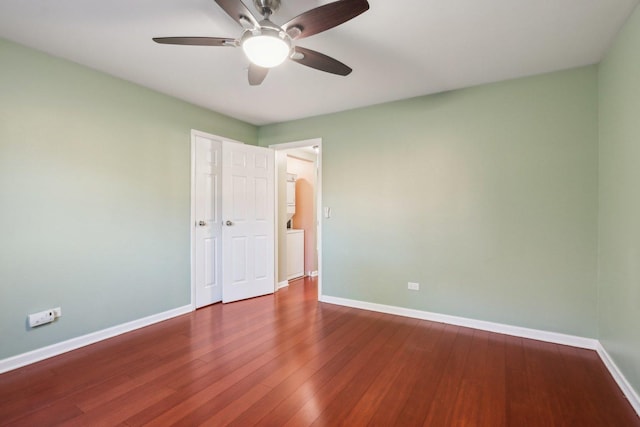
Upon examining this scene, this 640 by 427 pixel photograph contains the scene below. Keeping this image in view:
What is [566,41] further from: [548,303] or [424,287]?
[424,287]

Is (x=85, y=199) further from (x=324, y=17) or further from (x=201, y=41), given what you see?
(x=324, y=17)

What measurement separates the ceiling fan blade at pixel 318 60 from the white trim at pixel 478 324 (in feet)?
8.50

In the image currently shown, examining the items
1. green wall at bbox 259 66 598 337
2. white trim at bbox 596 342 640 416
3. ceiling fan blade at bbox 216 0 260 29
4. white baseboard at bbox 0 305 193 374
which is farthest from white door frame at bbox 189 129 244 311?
white trim at bbox 596 342 640 416

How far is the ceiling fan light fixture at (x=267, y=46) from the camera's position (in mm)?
1632

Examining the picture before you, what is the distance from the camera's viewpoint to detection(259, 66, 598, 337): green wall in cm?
259

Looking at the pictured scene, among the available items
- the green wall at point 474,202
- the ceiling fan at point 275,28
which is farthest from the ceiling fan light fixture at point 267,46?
the green wall at point 474,202

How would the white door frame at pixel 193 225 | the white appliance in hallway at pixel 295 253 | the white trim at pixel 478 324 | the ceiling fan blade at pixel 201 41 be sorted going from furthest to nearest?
the white appliance in hallway at pixel 295 253 < the white door frame at pixel 193 225 < the white trim at pixel 478 324 < the ceiling fan blade at pixel 201 41

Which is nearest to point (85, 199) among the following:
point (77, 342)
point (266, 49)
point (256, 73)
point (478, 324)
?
point (77, 342)

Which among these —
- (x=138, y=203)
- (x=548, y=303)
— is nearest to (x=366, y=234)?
(x=548, y=303)

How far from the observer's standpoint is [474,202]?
299 centimetres

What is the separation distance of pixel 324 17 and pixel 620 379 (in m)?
2.98

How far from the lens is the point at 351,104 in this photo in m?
3.54

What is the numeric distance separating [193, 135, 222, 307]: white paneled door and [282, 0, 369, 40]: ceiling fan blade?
235 cm

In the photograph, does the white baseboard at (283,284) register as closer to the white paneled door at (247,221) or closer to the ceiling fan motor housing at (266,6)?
the white paneled door at (247,221)
